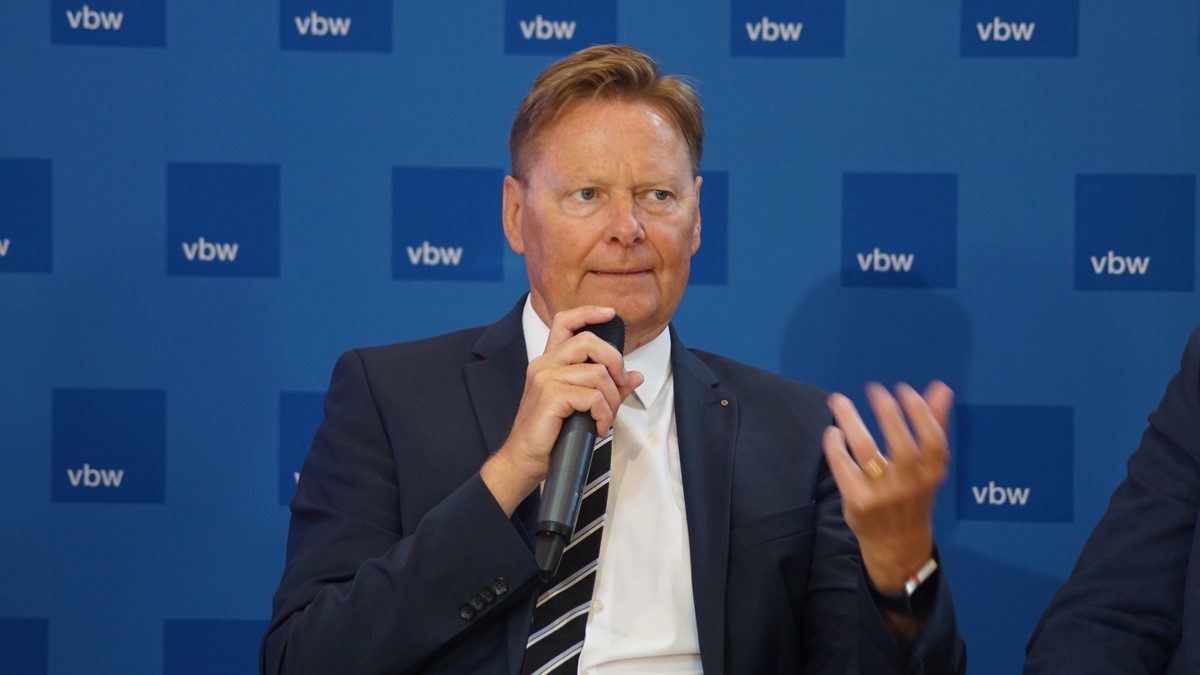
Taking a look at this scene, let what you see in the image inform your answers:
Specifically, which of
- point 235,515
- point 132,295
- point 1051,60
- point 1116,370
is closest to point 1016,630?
point 1116,370

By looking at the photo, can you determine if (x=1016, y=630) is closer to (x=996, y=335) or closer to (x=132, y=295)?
(x=996, y=335)

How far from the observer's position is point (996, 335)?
291 centimetres

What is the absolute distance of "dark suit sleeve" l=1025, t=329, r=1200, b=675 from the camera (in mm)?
1867

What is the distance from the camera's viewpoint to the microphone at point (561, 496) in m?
1.65

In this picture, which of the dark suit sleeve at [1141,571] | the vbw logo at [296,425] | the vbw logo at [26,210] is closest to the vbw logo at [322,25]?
the vbw logo at [26,210]

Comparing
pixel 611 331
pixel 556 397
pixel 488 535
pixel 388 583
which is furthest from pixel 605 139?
pixel 388 583

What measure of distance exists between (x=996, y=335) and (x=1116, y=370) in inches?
11.4

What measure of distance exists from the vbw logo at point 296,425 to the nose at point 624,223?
3.73ft

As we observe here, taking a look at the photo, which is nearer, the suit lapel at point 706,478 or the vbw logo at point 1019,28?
the suit lapel at point 706,478

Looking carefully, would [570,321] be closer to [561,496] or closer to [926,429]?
[561,496]

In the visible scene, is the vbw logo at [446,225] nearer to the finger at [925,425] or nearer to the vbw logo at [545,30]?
the vbw logo at [545,30]

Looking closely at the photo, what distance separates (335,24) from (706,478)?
4.92 feet

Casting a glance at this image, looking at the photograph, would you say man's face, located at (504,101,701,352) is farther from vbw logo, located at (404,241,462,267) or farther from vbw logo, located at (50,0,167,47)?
vbw logo, located at (50,0,167,47)

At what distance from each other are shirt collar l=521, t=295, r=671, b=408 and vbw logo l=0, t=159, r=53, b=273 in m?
1.36
